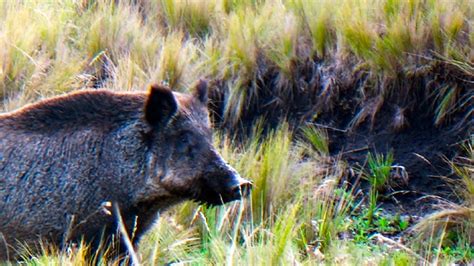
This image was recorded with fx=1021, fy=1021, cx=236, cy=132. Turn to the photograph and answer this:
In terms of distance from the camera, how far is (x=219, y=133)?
880cm

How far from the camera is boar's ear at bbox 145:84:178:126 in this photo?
6.20 meters

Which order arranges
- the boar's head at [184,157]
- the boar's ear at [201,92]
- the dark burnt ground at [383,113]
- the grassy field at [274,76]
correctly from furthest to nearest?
the dark burnt ground at [383,113] < the grassy field at [274,76] < the boar's ear at [201,92] < the boar's head at [184,157]

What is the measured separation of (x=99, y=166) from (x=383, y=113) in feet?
10.7

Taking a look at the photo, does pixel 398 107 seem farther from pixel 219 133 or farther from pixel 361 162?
pixel 219 133

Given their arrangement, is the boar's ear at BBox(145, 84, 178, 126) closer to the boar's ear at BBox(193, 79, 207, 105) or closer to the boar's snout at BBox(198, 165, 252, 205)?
the boar's ear at BBox(193, 79, 207, 105)

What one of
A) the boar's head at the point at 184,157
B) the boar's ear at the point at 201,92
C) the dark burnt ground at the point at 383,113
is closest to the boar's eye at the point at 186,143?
the boar's head at the point at 184,157

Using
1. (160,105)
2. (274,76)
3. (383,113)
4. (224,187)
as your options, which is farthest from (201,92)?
(274,76)

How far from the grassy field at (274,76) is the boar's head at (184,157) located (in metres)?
0.15

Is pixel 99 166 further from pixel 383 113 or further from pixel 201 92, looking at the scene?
pixel 383 113

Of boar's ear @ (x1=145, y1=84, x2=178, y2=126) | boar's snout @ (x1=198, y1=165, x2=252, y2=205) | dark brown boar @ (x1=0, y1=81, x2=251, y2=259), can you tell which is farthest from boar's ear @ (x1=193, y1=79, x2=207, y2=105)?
boar's snout @ (x1=198, y1=165, x2=252, y2=205)

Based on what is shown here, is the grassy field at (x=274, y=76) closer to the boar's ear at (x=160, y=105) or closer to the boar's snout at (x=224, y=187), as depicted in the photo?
the boar's snout at (x=224, y=187)

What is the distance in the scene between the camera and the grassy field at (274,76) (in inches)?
271

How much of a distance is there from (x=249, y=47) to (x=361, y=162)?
5.57 feet

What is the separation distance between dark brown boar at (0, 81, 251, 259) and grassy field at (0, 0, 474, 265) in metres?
0.21
